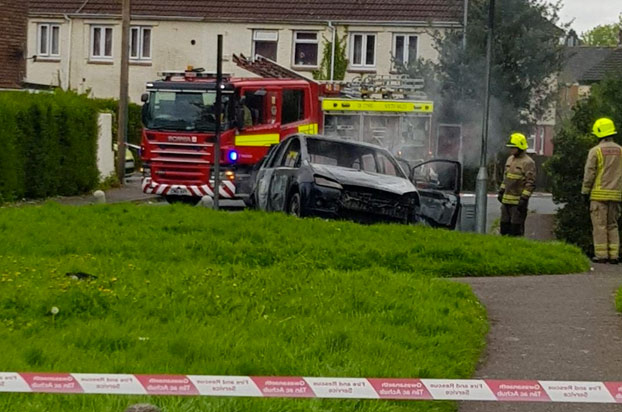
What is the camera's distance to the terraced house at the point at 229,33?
50781 millimetres

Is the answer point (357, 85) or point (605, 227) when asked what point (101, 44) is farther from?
point (605, 227)

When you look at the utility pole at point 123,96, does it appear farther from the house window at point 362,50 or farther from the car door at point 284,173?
the house window at point 362,50

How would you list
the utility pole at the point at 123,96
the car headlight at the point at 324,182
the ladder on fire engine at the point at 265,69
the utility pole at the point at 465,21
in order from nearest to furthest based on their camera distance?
the car headlight at the point at 324,182, the ladder on fire engine at the point at 265,69, the utility pole at the point at 123,96, the utility pole at the point at 465,21

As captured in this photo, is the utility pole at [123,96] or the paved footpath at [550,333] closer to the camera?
the paved footpath at [550,333]

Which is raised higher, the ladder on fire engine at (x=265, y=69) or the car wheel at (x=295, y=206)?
the ladder on fire engine at (x=265, y=69)

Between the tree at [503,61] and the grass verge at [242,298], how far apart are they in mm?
27714

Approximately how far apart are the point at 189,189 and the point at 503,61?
2047 centimetres

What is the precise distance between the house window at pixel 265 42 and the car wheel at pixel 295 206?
32698mm

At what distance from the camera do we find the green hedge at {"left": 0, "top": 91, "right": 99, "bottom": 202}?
2562cm

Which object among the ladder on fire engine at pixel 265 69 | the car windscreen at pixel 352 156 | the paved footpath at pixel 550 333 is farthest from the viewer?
the ladder on fire engine at pixel 265 69

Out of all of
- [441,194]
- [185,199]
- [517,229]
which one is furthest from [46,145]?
[517,229]

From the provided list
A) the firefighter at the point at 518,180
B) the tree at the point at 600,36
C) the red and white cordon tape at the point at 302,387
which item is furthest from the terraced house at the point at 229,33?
the tree at the point at 600,36

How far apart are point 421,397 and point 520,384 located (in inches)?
20.4

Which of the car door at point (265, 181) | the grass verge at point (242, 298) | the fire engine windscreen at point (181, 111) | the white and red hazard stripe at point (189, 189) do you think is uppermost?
the fire engine windscreen at point (181, 111)
